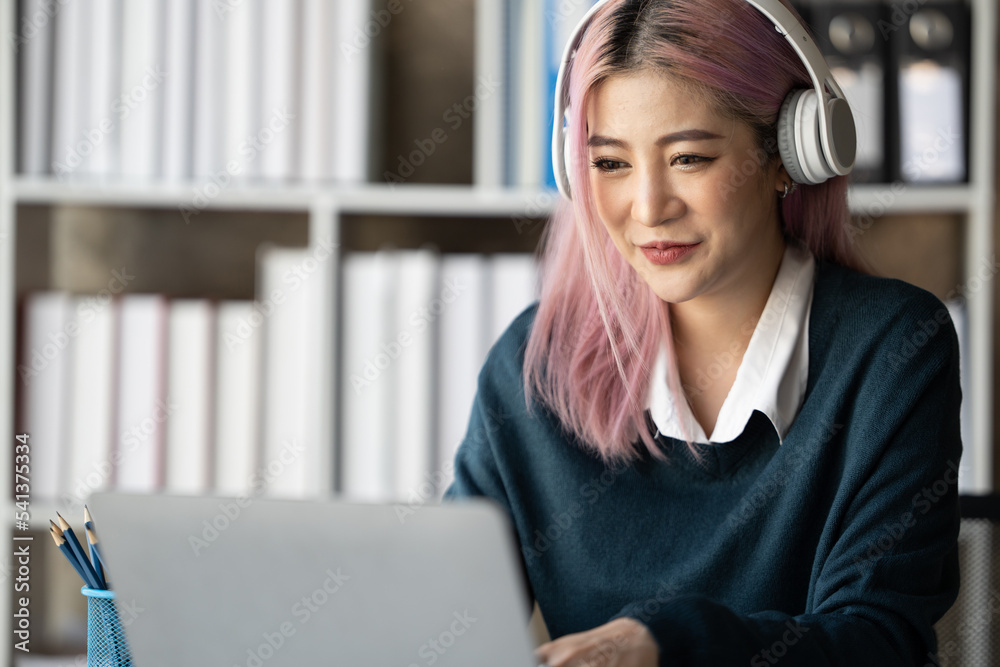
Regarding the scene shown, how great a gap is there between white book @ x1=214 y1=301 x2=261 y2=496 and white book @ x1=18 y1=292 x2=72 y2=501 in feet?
0.86

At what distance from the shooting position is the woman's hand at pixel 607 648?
0.59 metres

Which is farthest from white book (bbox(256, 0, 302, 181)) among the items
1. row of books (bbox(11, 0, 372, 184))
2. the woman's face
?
the woman's face

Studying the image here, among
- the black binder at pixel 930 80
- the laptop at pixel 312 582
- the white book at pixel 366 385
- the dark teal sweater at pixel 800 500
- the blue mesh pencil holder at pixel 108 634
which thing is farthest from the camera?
the white book at pixel 366 385

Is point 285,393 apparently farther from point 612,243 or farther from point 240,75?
point 612,243

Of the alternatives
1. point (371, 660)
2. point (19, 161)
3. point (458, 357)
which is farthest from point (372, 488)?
point (371, 660)

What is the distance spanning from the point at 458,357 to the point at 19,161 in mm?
822

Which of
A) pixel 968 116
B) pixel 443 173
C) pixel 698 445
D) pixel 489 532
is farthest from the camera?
pixel 443 173

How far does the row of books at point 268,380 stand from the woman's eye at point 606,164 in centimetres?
A: 57

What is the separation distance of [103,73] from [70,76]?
0.19 ft

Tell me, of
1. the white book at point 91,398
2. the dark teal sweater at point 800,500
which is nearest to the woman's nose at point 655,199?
the dark teal sweater at point 800,500

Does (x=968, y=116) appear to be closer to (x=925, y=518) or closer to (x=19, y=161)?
(x=925, y=518)

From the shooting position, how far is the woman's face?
904 millimetres

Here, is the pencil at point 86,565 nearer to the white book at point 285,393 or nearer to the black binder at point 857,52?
the white book at point 285,393

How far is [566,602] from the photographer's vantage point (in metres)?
1.07
